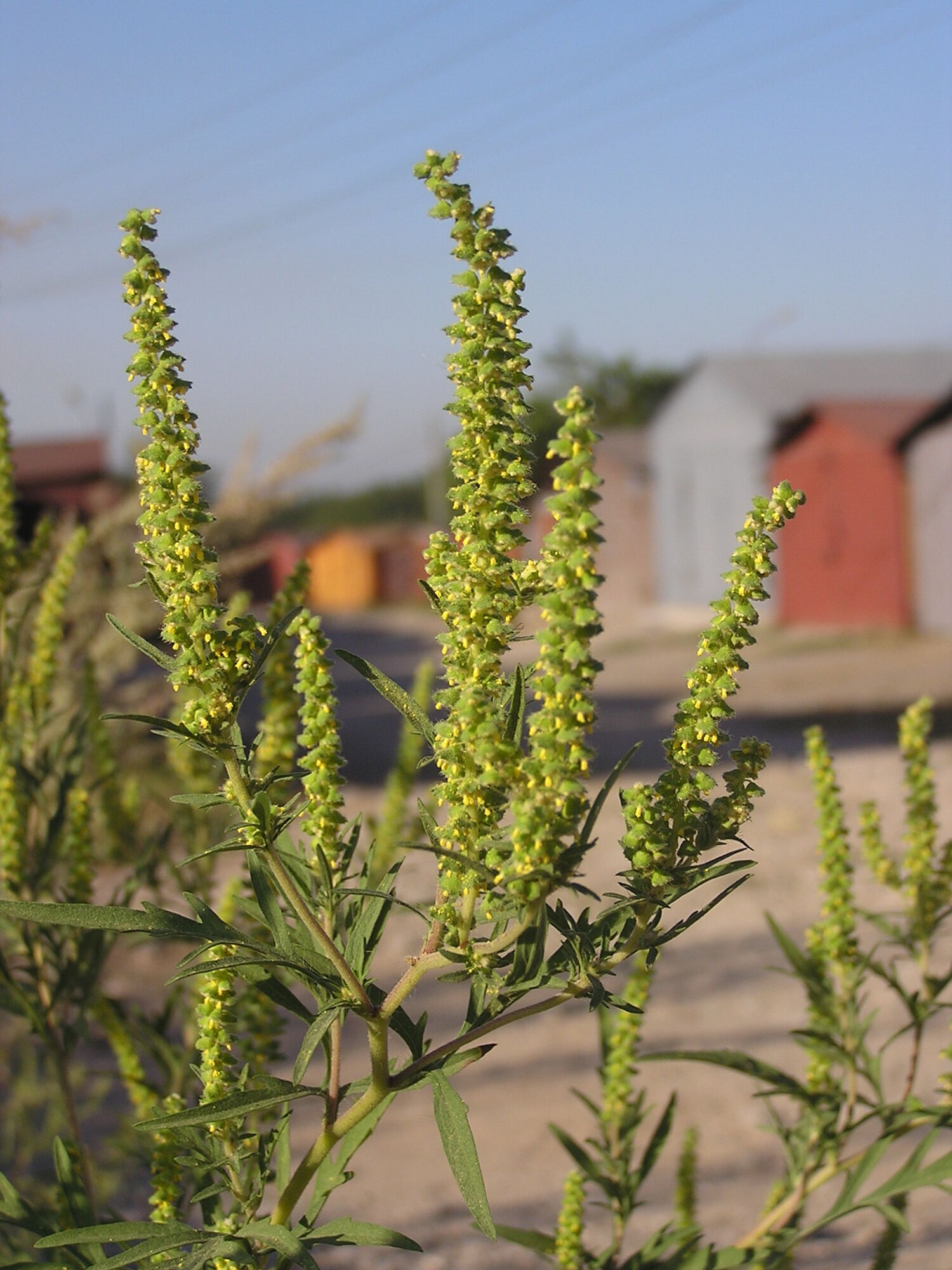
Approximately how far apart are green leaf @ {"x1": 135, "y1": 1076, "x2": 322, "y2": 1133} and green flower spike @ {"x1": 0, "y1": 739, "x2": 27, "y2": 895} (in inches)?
28.3

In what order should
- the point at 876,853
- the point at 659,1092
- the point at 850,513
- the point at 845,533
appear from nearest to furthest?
1. the point at 876,853
2. the point at 659,1092
3. the point at 850,513
4. the point at 845,533

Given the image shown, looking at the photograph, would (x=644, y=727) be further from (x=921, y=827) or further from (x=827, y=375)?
(x=827, y=375)

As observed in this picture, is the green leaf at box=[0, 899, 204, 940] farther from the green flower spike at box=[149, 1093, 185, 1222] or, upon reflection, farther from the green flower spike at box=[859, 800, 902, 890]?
the green flower spike at box=[859, 800, 902, 890]

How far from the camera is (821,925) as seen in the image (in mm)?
1746

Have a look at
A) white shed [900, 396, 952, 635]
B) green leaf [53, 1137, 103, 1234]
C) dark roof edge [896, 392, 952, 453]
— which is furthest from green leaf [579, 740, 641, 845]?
white shed [900, 396, 952, 635]

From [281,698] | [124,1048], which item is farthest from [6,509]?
[124,1048]

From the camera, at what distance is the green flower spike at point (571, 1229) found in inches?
62.5

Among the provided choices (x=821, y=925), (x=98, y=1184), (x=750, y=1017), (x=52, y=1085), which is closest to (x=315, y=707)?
(x=821, y=925)

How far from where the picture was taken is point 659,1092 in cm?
494

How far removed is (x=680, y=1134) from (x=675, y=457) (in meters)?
20.8

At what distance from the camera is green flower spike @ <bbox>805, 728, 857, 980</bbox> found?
1.60 m

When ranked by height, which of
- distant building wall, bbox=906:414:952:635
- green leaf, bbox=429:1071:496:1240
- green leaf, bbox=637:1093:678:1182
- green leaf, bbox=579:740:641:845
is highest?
distant building wall, bbox=906:414:952:635

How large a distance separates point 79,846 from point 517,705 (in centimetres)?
99

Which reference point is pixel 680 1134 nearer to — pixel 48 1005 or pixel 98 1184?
pixel 98 1184
